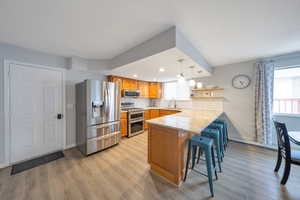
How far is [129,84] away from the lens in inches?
172

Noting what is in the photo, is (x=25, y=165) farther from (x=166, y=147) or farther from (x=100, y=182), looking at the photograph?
(x=166, y=147)

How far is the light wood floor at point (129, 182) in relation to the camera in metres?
1.57

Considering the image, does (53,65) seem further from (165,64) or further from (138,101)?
(138,101)

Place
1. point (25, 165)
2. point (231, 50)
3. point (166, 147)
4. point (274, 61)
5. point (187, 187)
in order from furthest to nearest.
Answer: point (274, 61) → point (231, 50) → point (25, 165) → point (166, 147) → point (187, 187)

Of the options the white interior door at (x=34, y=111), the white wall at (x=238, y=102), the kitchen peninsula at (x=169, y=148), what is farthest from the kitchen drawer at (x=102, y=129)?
the white wall at (x=238, y=102)

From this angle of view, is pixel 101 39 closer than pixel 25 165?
Yes

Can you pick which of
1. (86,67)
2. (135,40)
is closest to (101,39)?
(135,40)

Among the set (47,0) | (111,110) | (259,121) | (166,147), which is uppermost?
(47,0)

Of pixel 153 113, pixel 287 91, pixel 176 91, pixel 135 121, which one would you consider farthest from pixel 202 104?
pixel 135 121

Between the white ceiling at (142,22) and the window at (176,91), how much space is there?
249cm

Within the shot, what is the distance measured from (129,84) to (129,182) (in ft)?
10.7

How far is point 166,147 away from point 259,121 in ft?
9.83

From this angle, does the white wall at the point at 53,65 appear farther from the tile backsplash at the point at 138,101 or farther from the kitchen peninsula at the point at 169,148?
the kitchen peninsula at the point at 169,148

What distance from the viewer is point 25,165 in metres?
2.28
